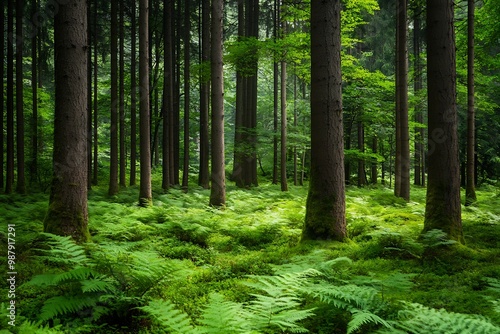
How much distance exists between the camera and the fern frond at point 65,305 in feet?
9.71

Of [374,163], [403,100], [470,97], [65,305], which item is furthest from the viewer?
[374,163]

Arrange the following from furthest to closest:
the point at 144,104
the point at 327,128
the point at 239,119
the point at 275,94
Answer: the point at 275,94 → the point at 239,119 → the point at 144,104 → the point at 327,128

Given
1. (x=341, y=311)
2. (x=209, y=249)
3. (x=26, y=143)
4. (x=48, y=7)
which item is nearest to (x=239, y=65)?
(x=209, y=249)

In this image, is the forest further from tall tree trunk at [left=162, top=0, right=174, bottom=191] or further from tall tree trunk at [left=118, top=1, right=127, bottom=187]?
tall tree trunk at [left=118, top=1, right=127, bottom=187]

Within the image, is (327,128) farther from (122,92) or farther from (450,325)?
(122,92)

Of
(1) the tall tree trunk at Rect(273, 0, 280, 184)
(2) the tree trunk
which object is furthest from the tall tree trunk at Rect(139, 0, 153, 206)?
(1) the tall tree trunk at Rect(273, 0, 280, 184)

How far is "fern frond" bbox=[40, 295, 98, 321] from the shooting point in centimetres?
296

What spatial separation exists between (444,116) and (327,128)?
201cm

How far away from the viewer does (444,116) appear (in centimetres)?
618

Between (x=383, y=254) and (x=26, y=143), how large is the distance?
23847 millimetres

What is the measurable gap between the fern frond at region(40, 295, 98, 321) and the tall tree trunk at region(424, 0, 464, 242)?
558 cm

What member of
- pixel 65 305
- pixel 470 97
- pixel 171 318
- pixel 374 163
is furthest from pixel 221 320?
pixel 374 163

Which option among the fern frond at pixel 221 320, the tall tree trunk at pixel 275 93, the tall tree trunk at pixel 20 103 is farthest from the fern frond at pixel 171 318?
the tall tree trunk at pixel 275 93

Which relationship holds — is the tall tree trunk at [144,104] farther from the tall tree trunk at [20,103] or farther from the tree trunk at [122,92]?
the tall tree trunk at [20,103]
